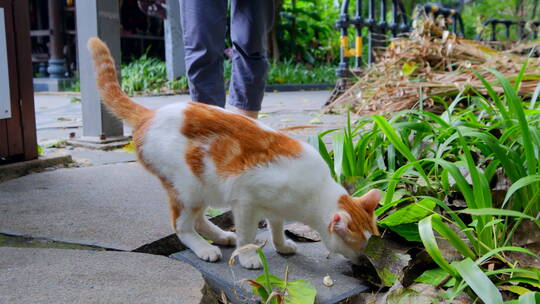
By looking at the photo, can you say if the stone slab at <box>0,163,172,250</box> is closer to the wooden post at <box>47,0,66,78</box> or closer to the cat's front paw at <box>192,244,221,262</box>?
the cat's front paw at <box>192,244,221,262</box>

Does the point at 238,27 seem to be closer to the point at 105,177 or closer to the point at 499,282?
the point at 105,177

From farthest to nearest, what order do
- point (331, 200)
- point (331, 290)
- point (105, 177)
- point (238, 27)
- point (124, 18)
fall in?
point (124, 18)
point (238, 27)
point (105, 177)
point (331, 200)
point (331, 290)

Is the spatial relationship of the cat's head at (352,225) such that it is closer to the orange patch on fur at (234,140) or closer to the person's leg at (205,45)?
the orange patch on fur at (234,140)

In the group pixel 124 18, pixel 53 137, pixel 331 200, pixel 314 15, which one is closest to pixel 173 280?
pixel 331 200

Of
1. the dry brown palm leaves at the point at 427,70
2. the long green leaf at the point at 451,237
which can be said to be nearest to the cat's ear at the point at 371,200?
the long green leaf at the point at 451,237

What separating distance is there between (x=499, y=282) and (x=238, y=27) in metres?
2.09

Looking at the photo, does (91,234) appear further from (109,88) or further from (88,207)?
(109,88)

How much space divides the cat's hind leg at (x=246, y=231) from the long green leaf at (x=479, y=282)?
64cm

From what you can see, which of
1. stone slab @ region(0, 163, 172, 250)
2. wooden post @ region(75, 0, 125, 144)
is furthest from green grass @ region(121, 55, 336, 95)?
stone slab @ region(0, 163, 172, 250)

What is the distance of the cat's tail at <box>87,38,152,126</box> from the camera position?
2115 millimetres

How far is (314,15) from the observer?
49.0 feet

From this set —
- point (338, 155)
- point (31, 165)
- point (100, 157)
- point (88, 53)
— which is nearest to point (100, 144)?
point (100, 157)

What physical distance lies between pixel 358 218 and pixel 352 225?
1.8 inches

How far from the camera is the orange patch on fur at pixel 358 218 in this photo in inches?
66.4
